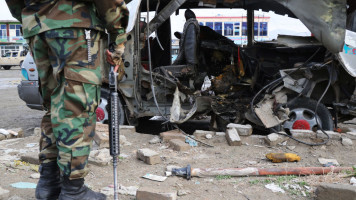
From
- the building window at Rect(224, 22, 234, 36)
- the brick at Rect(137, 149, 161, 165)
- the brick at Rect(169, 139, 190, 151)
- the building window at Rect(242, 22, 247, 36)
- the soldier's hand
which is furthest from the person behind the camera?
the building window at Rect(224, 22, 234, 36)

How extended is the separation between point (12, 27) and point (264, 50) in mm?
49467

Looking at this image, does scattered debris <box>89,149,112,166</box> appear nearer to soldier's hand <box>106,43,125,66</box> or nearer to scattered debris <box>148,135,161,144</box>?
scattered debris <box>148,135,161,144</box>

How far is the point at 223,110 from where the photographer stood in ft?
17.0

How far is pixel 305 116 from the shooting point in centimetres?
490

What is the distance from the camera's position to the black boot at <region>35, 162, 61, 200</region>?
2.38m

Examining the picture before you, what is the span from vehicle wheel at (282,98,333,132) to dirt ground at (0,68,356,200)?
Result: 514mm

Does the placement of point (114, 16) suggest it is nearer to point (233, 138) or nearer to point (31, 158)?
point (31, 158)

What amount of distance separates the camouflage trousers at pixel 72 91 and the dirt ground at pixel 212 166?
0.64 m

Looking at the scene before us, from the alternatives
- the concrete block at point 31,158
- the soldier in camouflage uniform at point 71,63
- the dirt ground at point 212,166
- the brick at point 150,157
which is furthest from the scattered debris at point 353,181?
the concrete block at point 31,158

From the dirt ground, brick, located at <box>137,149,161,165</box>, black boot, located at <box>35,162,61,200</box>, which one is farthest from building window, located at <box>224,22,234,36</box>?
black boot, located at <box>35,162,61,200</box>

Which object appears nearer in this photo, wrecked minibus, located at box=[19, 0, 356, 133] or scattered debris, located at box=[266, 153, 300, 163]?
scattered debris, located at box=[266, 153, 300, 163]

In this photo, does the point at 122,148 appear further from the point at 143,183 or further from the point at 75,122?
the point at 75,122

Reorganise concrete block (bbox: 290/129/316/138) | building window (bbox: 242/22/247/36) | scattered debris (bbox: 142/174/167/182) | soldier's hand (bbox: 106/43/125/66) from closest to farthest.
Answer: soldier's hand (bbox: 106/43/125/66) < scattered debris (bbox: 142/174/167/182) < concrete block (bbox: 290/129/316/138) < building window (bbox: 242/22/247/36)

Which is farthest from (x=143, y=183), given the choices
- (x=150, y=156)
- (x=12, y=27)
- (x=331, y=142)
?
(x=12, y=27)
